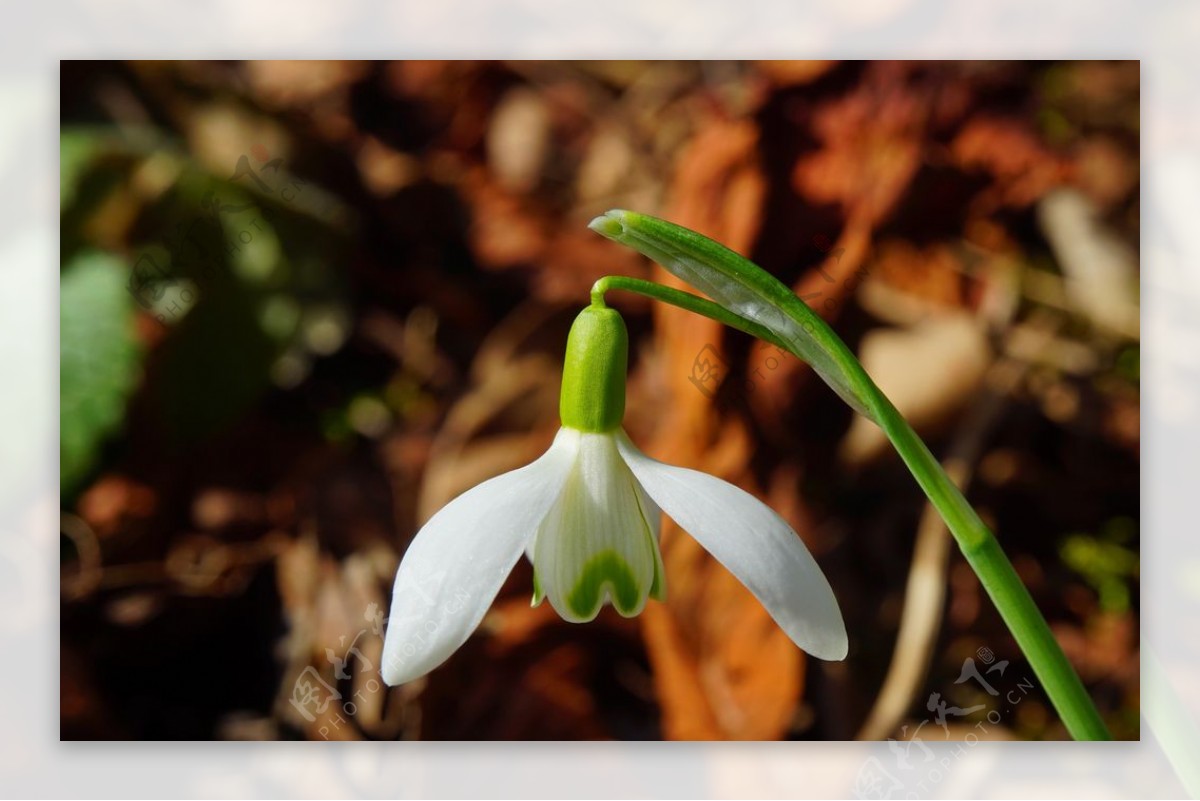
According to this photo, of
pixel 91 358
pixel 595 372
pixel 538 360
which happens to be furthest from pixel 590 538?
pixel 91 358

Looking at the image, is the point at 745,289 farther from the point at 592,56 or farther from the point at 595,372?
the point at 592,56

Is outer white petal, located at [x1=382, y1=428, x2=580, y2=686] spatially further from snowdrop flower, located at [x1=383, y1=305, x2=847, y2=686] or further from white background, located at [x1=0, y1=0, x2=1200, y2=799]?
white background, located at [x1=0, y1=0, x2=1200, y2=799]

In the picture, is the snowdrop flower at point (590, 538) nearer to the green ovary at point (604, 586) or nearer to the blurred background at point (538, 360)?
the green ovary at point (604, 586)

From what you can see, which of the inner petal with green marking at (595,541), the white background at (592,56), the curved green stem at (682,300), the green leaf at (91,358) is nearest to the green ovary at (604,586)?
the inner petal with green marking at (595,541)

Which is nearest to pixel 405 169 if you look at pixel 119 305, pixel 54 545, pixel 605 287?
pixel 119 305

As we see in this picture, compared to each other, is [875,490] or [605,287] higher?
[605,287]

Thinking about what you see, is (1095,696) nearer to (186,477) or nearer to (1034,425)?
(1034,425)
